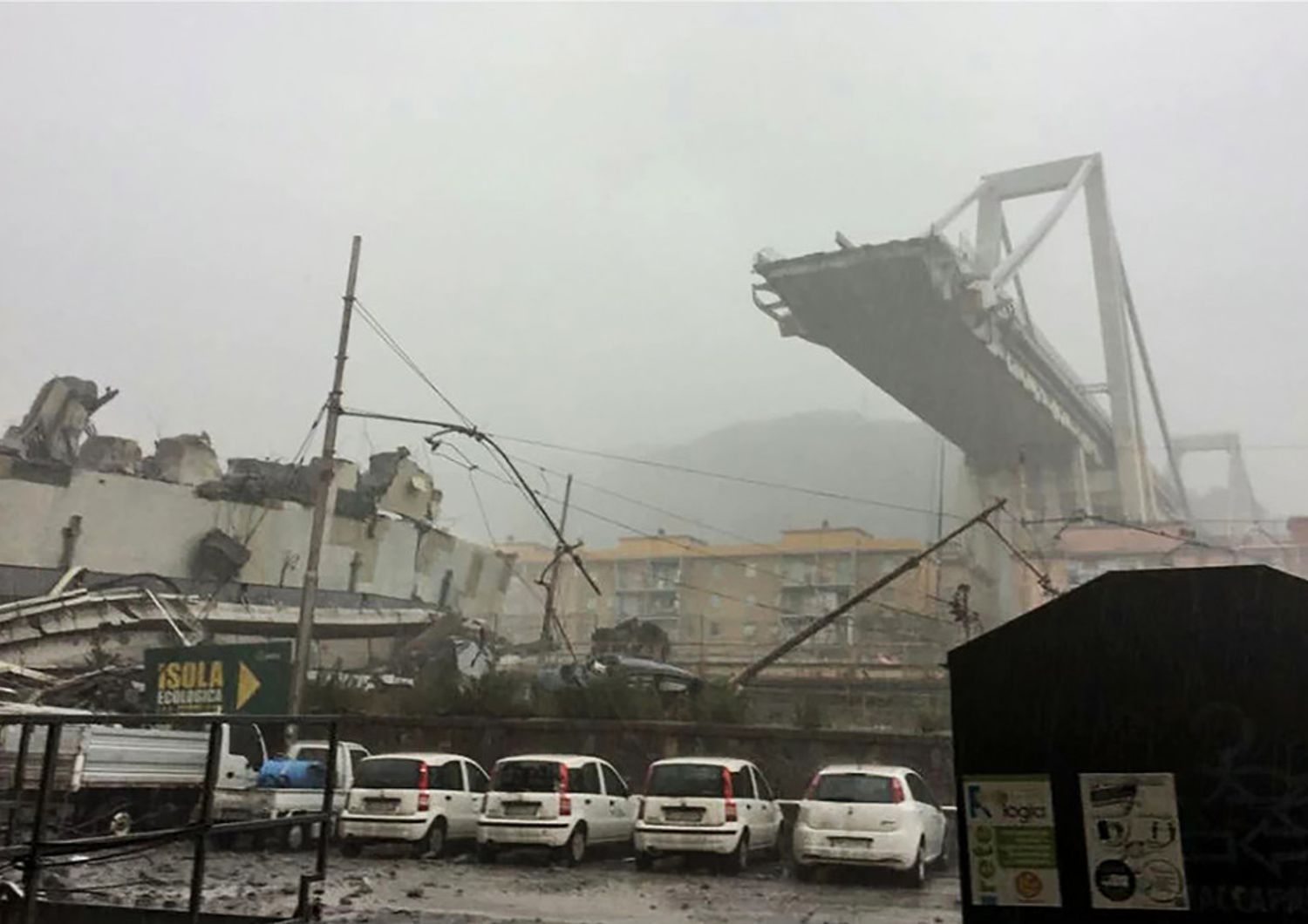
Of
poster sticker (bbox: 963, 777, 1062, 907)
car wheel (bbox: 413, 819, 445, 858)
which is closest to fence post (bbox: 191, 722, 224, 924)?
poster sticker (bbox: 963, 777, 1062, 907)

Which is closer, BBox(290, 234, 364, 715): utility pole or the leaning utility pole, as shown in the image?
BBox(290, 234, 364, 715): utility pole

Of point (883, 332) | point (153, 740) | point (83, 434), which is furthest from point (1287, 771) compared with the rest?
point (83, 434)

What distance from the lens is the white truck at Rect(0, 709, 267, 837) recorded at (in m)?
12.6

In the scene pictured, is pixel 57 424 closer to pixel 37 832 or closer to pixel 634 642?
pixel 634 642

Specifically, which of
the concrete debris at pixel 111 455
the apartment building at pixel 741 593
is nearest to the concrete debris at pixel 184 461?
the concrete debris at pixel 111 455

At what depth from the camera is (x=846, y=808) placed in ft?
40.2

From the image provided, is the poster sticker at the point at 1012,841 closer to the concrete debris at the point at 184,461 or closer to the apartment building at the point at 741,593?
the apartment building at the point at 741,593

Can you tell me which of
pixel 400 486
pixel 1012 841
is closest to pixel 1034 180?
pixel 400 486

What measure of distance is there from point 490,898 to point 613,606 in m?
46.1

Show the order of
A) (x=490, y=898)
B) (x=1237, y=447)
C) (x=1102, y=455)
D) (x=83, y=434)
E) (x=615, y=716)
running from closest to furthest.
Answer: (x=490, y=898) → (x=615, y=716) → (x=83, y=434) → (x=1237, y=447) → (x=1102, y=455)

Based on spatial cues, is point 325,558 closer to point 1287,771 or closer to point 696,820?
point 696,820

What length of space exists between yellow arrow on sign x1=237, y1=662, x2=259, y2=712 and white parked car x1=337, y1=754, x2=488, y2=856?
401 centimetres

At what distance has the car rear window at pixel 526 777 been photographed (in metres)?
13.7

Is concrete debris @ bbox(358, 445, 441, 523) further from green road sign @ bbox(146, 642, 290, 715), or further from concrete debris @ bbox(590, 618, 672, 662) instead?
green road sign @ bbox(146, 642, 290, 715)
